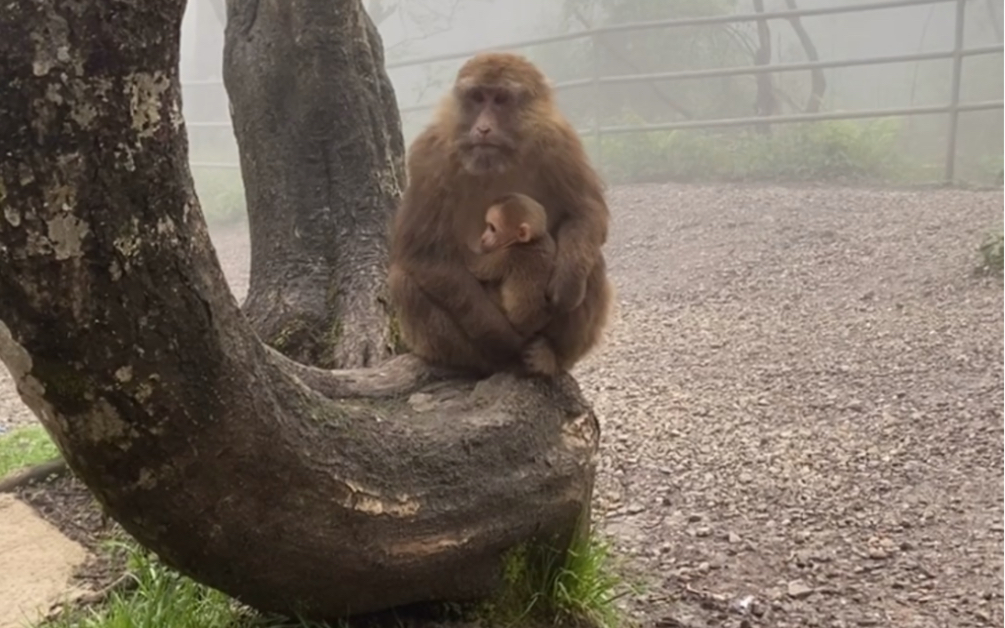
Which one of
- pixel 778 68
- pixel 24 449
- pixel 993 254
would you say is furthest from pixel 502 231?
pixel 778 68

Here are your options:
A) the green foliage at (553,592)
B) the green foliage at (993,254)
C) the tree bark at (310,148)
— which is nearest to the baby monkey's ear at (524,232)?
the green foliage at (553,592)

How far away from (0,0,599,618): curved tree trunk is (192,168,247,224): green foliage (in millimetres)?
8902

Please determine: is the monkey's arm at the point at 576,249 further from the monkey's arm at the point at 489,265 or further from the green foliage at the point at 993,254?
the green foliage at the point at 993,254

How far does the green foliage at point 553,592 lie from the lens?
10.3 ft

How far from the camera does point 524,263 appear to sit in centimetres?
334

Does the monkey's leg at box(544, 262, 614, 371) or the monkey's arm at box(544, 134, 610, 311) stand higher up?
the monkey's arm at box(544, 134, 610, 311)

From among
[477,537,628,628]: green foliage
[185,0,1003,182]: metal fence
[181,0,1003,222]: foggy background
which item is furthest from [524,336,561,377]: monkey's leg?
[181,0,1003,222]: foggy background

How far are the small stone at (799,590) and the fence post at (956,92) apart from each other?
9.07 meters

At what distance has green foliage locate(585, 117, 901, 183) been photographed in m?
12.2

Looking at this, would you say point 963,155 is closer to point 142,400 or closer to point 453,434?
point 453,434

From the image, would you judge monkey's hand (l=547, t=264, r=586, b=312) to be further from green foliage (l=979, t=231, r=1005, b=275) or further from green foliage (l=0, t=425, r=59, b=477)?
green foliage (l=979, t=231, r=1005, b=275)

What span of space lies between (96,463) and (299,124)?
8.31ft

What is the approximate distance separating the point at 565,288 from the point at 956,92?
10.0 meters

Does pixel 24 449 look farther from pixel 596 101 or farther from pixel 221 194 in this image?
pixel 596 101
